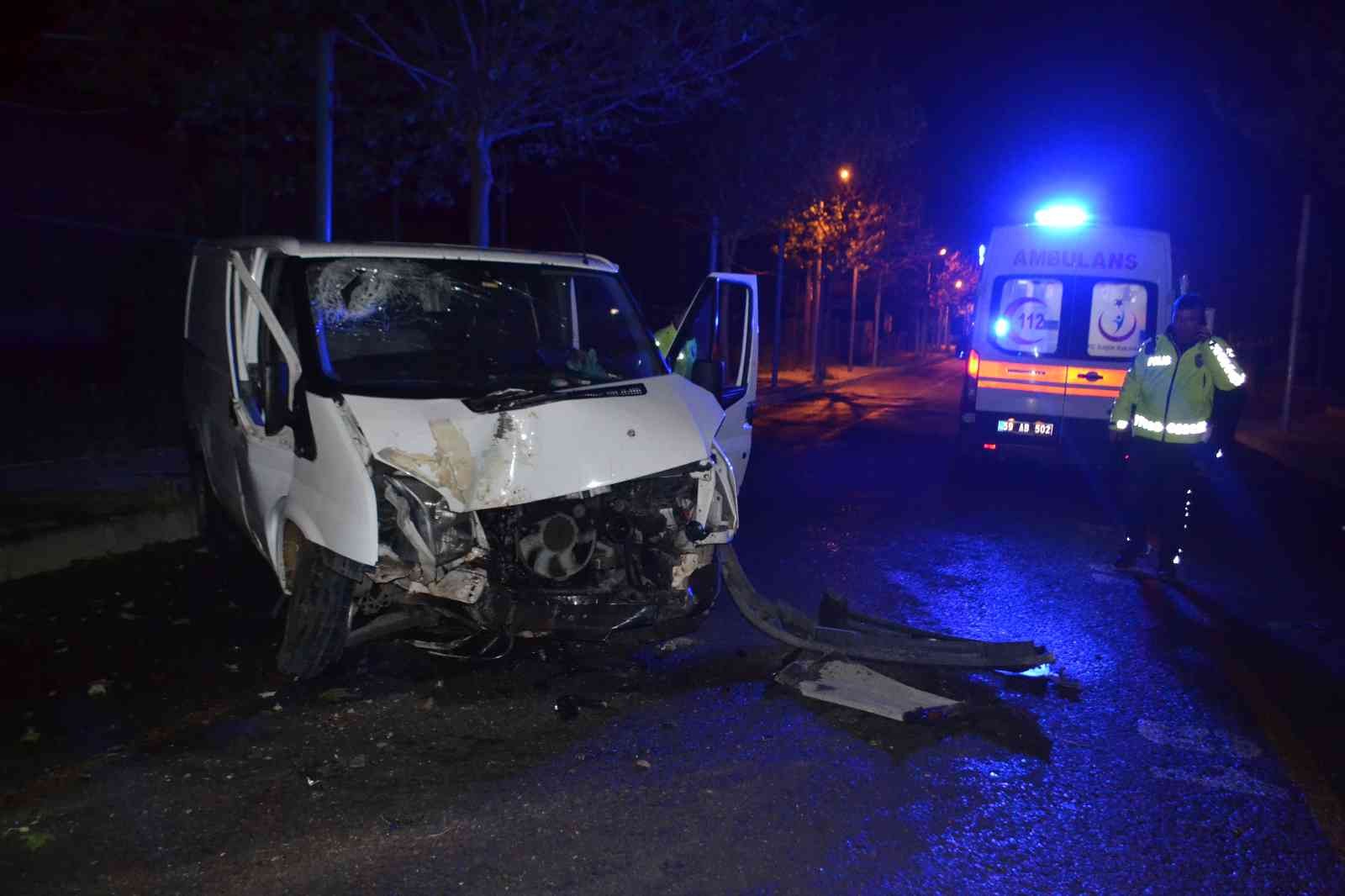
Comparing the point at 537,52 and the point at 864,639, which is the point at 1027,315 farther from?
the point at 864,639

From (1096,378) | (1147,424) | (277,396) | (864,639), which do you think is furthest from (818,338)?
(277,396)

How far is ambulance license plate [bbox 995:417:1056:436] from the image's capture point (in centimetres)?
1123

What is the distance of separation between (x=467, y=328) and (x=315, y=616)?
68.5 inches

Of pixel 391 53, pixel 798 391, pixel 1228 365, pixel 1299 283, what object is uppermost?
pixel 391 53

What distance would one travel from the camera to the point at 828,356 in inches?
1601

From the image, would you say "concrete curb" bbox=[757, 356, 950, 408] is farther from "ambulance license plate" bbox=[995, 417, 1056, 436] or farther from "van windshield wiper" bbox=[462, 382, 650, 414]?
"van windshield wiper" bbox=[462, 382, 650, 414]

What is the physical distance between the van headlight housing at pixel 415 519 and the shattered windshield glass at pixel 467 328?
559 mm

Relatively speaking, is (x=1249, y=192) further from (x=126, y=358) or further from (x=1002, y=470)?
(x=126, y=358)

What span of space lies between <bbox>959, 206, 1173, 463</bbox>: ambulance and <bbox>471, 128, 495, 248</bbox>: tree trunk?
5.89 meters

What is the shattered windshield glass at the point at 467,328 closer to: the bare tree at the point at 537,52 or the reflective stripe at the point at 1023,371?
the reflective stripe at the point at 1023,371

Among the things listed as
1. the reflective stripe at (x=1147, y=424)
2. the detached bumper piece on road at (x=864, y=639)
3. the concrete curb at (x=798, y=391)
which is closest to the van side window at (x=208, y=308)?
the detached bumper piece on road at (x=864, y=639)

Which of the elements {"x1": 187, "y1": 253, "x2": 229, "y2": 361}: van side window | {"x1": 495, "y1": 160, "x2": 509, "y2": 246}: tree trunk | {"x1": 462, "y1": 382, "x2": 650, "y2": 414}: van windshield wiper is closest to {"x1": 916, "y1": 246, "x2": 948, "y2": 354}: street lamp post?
{"x1": 495, "y1": 160, "x2": 509, "y2": 246}: tree trunk

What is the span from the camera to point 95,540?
25.0ft

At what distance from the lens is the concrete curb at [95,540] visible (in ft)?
23.0
